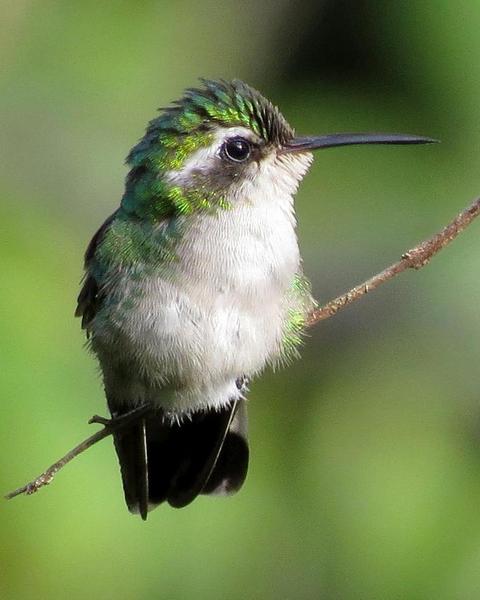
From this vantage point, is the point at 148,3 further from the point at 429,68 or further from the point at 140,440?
the point at 140,440

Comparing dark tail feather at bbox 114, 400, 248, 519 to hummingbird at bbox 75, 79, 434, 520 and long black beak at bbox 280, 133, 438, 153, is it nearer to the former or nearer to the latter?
hummingbird at bbox 75, 79, 434, 520

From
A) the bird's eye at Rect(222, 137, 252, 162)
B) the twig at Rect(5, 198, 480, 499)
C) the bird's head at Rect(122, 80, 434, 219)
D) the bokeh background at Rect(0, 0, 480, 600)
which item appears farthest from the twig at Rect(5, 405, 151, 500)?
the bokeh background at Rect(0, 0, 480, 600)

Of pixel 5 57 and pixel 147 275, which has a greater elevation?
pixel 5 57

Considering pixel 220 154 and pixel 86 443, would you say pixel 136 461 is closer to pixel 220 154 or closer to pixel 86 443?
pixel 86 443

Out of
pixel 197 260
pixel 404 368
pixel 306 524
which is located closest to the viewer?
pixel 197 260

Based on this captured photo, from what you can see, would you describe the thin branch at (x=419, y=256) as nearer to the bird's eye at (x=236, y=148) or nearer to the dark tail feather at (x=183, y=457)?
the bird's eye at (x=236, y=148)

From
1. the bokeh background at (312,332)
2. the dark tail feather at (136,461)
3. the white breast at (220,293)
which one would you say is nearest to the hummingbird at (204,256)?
the white breast at (220,293)

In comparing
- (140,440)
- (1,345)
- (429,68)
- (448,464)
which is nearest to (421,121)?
(429,68)

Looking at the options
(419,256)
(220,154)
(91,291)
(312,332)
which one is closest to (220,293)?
(220,154)

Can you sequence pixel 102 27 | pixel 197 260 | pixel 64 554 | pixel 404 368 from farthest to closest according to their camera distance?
pixel 102 27 < pixel 404 368 < pixel 64 554 < pixel 197 260
